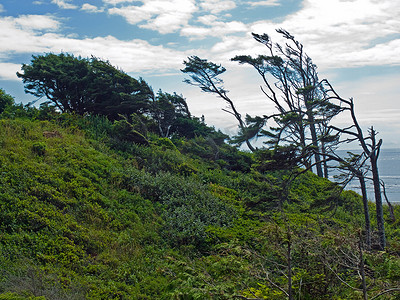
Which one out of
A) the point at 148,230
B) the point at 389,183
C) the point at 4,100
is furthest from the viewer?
the point at 389,183

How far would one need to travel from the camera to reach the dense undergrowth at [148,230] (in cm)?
461

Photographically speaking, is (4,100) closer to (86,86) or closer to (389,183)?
(86,86)

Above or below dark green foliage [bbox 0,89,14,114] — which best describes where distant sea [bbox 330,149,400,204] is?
below

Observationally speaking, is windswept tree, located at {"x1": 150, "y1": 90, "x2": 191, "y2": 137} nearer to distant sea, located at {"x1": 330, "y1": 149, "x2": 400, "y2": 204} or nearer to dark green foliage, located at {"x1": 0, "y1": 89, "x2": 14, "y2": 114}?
dark green foliage, located at {"x1": 0, "y1": 89, "x2": 14, "y2": 114}

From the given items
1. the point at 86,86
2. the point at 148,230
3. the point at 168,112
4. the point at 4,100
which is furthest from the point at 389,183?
the point at 4,100

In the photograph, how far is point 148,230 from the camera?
861 cm

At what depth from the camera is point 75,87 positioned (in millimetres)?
17422

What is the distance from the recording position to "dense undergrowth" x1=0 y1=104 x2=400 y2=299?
461 centimetres

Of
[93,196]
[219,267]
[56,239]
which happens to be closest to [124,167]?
[93,196]

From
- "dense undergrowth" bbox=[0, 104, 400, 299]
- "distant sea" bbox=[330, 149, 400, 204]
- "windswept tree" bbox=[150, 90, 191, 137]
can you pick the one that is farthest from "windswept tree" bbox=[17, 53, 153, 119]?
"distant sea" bbox=[330, 149, 400, 204]

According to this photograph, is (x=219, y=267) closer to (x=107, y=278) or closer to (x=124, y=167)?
(x=107, y=278)

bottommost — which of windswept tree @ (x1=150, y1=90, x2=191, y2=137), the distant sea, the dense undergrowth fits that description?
the distant sea

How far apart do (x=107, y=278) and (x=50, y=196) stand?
111 inches

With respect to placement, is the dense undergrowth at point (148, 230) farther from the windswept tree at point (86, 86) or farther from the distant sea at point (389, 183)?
the windswept tree at point (86, 86)
